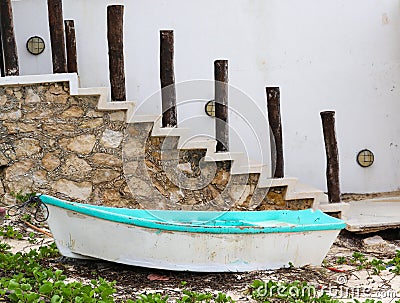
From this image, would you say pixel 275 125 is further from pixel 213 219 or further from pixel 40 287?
pixel 40 287

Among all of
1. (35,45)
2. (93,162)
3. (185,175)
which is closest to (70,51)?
(35,45)

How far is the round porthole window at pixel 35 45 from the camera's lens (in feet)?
28.1

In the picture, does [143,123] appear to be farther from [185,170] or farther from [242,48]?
[242,48]

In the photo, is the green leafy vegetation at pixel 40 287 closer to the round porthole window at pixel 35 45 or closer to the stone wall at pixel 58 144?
the stone wall at pixel 58 144

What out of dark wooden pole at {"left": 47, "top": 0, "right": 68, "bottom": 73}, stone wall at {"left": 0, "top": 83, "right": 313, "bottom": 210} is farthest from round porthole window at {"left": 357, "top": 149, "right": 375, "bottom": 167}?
dark wooden pole at {"left": 47, "top": 0, "right": 68, "bottom": 73}

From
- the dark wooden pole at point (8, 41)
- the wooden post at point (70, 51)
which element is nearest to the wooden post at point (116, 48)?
the wooden post at point (70, 51)

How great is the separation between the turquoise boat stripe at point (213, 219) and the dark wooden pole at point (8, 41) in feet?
6.60

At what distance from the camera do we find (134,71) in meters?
8.76

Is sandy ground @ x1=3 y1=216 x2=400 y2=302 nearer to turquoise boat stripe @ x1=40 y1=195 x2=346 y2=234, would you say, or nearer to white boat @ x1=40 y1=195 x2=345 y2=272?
white boat @ x1=40 y1=195 x2=345 y2=272

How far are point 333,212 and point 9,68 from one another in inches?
134

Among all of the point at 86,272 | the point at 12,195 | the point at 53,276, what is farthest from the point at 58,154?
the point at 53,276

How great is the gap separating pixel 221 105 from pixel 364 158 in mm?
2121

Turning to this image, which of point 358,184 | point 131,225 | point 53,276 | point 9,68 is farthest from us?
point 358,184

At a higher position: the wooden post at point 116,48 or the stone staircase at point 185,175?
the wooden post at point 116,48
